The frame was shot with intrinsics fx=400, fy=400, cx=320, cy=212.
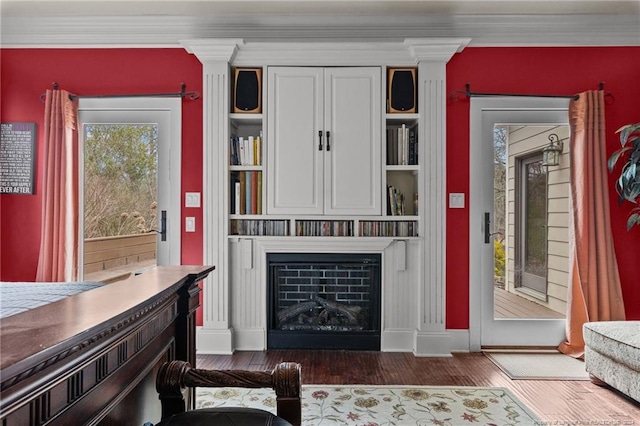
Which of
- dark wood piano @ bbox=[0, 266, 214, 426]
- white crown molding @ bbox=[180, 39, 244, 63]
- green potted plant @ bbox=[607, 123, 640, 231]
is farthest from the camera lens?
white crown molding @ bbox=[180, 39, 244, 63]

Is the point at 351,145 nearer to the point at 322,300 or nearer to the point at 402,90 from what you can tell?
the point at 402,90

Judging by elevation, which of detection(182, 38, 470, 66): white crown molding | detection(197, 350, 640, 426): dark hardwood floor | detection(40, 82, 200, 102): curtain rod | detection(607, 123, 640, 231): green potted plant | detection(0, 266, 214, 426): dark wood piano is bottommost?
detection(197, 350, 640, 426): dark hardwood floor

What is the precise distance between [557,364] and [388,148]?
2.09 metres

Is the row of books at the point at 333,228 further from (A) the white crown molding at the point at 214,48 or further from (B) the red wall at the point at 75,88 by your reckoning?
(A) the white crown molding at the point at 214,48

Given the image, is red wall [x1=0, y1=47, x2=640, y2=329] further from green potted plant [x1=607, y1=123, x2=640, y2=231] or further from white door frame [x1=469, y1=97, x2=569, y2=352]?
green potted plant [x1=607, y1=123, x2=640, y2=231]

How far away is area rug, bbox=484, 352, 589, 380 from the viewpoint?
2781mm

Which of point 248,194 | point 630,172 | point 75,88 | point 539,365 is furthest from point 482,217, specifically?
point 75,88

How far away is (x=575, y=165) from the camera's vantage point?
3195 mm

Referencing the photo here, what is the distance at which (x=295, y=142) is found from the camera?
3227 mm

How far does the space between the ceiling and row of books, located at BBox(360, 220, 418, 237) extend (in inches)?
60.9

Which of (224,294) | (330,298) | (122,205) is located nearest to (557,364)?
(330,298)

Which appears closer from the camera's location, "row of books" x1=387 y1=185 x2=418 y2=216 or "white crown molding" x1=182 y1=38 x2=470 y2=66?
"white crown molding" x1=182 y1=38 x2=470 y2=66

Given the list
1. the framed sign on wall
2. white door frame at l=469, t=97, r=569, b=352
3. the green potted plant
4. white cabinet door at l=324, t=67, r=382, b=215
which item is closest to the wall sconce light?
white door frame at l=469, t=97, r=569, b=352

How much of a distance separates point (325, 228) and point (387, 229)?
0.51m
